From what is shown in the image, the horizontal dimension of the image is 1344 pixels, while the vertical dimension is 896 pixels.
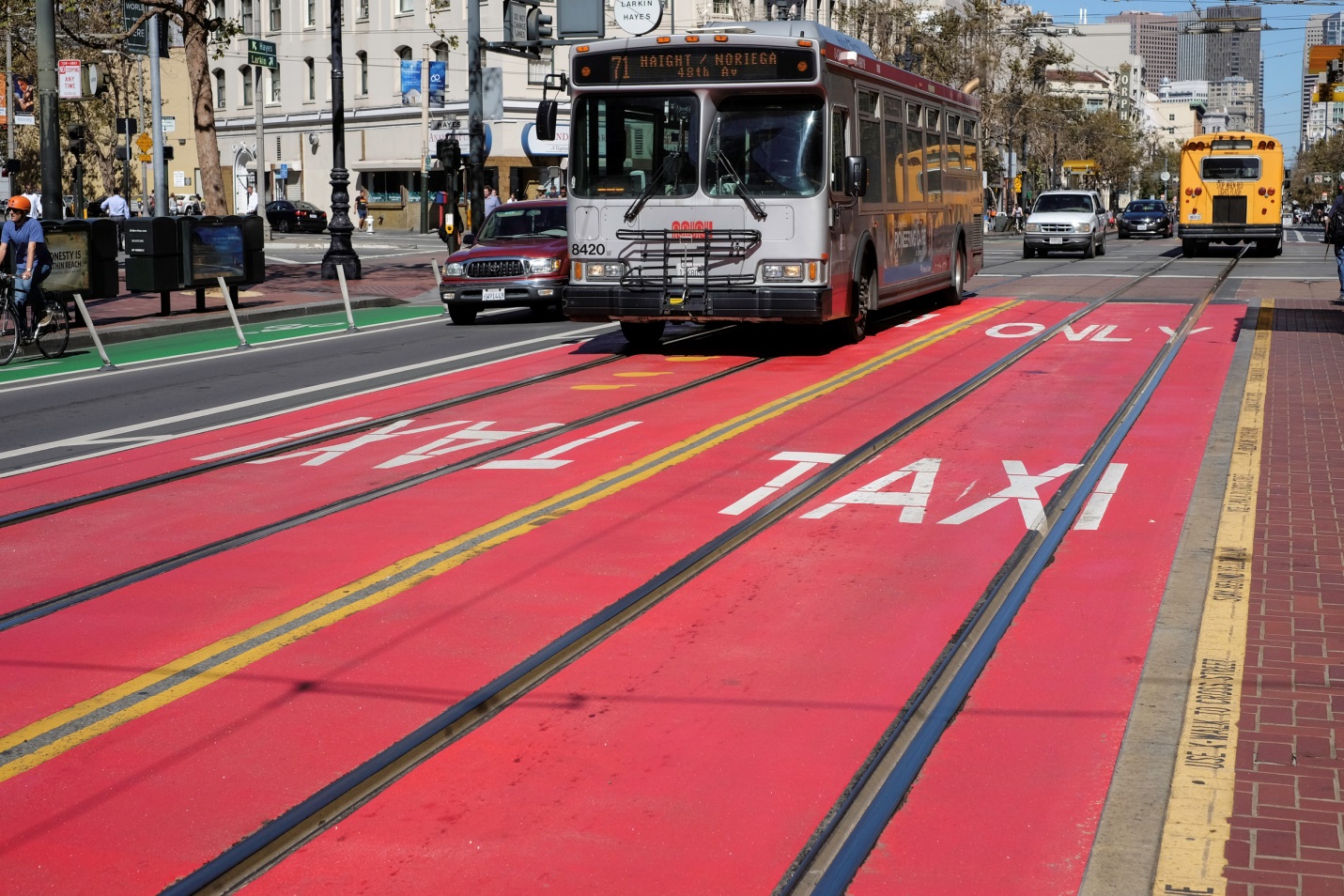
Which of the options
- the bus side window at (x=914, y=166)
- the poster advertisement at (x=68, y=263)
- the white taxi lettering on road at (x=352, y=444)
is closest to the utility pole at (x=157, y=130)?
the poster advertisement at (x=68, y=263)

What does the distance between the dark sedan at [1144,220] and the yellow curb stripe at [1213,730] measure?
55.3m

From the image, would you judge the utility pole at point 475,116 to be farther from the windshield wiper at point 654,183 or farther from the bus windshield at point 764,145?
the bus windshield at point 764,145

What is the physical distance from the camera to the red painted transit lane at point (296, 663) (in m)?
4.71

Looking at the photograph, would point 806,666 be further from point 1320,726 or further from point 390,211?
point 390,211

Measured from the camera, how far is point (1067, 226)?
4162 cm

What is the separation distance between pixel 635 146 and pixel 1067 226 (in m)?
27.4

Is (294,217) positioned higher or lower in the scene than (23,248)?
higher

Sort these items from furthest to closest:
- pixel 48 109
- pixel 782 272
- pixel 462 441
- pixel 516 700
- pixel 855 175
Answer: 1. pixel 48 109
2. pixel 855 175
3. pixel 782 272
4. pixel 462 441
5. pixel 516 700

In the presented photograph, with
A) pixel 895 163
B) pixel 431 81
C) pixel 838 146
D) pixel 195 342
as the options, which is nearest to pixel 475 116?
pixel 195 342

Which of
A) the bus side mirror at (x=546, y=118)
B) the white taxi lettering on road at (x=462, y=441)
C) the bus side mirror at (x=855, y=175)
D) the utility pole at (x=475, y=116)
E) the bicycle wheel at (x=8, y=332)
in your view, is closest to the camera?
the white taxi lettering on road at (x=462, y=441)

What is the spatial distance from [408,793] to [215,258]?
2026 cm

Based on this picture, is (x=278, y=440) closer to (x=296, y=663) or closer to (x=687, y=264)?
(x=687, y=264)

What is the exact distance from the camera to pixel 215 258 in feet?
78.4

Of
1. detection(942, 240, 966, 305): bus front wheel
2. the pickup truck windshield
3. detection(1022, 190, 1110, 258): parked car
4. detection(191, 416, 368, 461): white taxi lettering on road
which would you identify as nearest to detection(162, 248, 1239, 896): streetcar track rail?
detection(191, 416, 368, 461): white taxi lettering on road
